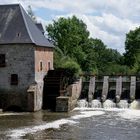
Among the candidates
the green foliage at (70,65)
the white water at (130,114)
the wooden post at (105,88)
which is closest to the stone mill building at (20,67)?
the wooden post at (105,88)

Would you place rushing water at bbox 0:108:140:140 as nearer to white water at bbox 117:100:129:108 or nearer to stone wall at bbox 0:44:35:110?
white water at bbox 117:100:129:108

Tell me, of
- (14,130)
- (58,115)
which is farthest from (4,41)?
(14,130)

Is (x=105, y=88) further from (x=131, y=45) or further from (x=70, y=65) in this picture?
(x=131, y=45)

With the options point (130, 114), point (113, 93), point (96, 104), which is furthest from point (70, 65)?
point (130, 114)

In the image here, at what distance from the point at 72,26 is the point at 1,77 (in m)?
25.4

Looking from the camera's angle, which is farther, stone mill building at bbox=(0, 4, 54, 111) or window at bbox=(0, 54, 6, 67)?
window at bbox=(0, 54, 6, 67)

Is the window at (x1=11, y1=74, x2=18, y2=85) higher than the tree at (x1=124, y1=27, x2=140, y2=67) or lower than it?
lower

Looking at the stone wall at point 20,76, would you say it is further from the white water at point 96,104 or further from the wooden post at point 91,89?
the wooden post at point 91,89

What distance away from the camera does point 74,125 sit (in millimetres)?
27578

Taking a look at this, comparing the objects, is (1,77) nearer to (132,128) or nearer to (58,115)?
(58,115)

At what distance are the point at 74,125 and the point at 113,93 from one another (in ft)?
39.7

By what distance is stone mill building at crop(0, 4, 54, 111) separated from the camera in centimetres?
3403

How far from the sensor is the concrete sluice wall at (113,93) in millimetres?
36156

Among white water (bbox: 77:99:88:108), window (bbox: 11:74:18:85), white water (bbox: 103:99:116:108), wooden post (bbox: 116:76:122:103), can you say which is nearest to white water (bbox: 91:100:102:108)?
white water (bbox: 103:99:116:108)
